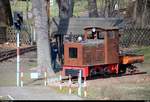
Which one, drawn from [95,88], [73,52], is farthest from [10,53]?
[95,88]

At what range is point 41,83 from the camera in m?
28.6

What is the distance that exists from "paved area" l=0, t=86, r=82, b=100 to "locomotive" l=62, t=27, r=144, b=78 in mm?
4513

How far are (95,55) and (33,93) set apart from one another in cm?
831

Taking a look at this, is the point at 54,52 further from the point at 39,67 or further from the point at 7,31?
the point at 7,31

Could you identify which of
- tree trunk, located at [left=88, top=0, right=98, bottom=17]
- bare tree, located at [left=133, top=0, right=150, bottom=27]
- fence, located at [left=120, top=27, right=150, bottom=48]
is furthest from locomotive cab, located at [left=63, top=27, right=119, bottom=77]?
bare tree, located at [left=133, top=0, right=150, bottom=27]

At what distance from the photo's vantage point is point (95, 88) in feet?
84.6

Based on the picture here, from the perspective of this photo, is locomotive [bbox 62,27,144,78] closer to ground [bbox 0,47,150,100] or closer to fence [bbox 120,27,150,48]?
ground [bbox 0,47,150,100]

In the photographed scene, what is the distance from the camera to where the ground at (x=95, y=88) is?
885 inches

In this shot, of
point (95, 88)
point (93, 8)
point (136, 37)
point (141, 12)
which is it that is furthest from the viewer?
point (93, 8)

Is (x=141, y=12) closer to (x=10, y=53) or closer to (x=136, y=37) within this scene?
(x=136, y=37)

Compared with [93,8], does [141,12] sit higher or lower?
lower

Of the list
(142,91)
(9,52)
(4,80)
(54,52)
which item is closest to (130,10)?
(9,52)

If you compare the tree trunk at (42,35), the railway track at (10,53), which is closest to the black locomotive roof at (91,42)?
the tree trunk at (42,35)

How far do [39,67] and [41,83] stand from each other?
4.15 m
